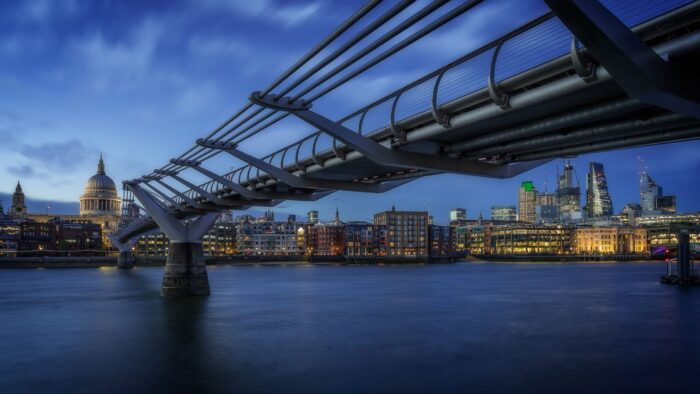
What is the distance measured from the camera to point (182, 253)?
43969mm

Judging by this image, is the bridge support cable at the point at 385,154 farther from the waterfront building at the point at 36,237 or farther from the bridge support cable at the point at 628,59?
the waterfront building at the point at 36,237

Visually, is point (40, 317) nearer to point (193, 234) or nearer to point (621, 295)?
point (193, 234)

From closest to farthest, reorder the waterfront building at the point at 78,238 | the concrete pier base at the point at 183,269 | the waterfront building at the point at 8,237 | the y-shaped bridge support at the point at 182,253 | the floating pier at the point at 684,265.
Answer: the concrete pier base at the point at 183,269 → the y-shaped bridge support at the point at 182,253 → the floating pier at the point at 684,265 → the waterfront building at the point at 8,237 → the waterfront building at the point at 78,238

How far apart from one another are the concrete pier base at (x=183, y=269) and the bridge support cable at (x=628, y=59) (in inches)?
1479

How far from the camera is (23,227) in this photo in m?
164

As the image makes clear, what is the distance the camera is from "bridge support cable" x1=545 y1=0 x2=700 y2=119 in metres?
9.26

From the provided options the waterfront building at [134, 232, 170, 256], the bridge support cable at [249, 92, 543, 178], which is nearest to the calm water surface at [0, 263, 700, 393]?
the bridge support cable at [249, 92, 543, 178]

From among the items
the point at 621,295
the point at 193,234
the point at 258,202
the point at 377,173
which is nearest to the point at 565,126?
the point at 377,173

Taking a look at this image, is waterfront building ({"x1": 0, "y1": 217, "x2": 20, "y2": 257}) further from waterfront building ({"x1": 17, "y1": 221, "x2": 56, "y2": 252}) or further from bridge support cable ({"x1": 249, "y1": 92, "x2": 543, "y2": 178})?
bridge support cable ({"x1": 249, "y1": 92, "x2": 543, "y2": 178})

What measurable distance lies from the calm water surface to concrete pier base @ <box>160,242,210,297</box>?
1.44 m

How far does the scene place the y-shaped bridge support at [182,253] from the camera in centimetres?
4438

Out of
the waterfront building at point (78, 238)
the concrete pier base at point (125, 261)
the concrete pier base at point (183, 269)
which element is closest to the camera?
the concrete pier base at point (183, 269)

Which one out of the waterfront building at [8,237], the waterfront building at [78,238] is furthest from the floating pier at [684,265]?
the waterfront building at [8,237]

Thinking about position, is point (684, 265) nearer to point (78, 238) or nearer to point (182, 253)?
point (182, 253)
